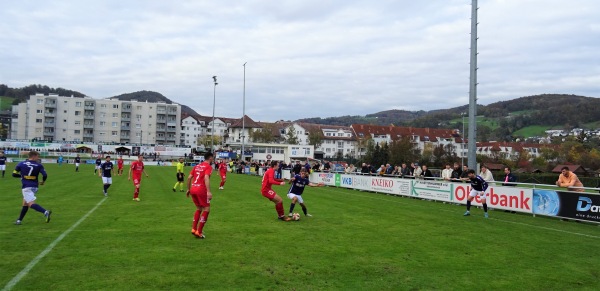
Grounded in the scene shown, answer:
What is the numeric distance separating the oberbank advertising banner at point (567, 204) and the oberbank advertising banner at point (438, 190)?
0.39 metres

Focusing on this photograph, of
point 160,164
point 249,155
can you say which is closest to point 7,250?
point 160,164

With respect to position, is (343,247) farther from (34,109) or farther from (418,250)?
(34,109)

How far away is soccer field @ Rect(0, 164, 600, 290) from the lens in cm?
692

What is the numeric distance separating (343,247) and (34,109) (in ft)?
407

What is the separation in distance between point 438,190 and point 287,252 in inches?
627

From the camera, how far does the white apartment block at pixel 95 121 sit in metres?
114

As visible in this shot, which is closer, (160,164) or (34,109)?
(160,164)

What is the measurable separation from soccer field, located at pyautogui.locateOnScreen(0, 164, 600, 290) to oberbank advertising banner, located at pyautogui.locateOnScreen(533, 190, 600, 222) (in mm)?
1066

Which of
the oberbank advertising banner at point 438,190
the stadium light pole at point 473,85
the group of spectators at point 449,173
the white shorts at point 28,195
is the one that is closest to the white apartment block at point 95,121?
the oberbank advertising banner at point 438,190

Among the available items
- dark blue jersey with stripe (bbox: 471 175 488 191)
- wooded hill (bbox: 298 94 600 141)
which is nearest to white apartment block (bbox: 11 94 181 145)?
wooded hill (bbox: 298 94 600 141)

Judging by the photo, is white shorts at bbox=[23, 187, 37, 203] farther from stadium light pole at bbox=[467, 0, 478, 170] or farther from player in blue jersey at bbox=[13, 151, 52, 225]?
stadium light pole at bbox=[467, 0, 478, 170]

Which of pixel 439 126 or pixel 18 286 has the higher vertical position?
pixel 439 126

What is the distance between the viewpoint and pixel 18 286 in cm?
621

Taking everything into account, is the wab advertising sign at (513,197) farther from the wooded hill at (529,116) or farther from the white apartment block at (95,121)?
the wooded hill at (529,116)
